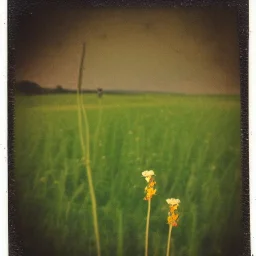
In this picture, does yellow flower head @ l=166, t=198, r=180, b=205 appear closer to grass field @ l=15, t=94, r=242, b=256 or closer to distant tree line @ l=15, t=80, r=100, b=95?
grass field @ l=15, t=94, r=242, b=256

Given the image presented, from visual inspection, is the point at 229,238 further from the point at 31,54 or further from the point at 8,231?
the point at 31,54

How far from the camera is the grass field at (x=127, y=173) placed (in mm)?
984

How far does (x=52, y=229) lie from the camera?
98 cm

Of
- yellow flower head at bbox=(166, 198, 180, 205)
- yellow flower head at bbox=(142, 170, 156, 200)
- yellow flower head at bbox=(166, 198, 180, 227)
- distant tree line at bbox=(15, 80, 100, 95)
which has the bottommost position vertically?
yellow flower head at bbox=(166, 198, 180, 227)

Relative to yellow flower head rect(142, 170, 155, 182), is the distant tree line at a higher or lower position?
higher

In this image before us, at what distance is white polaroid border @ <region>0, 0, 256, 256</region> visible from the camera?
0.98 m

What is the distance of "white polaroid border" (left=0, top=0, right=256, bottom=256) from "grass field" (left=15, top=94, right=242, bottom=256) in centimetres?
4

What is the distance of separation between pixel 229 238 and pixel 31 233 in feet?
1.89
